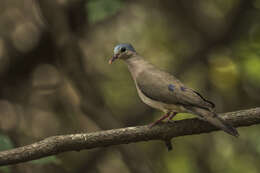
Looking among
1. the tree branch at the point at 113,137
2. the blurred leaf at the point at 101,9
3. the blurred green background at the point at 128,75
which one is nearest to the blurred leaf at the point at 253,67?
the blurred green background at the point at 128,75

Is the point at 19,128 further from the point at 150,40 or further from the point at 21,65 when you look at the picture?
the point at 150,40

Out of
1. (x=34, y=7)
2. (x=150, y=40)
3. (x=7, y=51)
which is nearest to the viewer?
(x=7, y=51)

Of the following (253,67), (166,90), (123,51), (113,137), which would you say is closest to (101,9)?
(123,51)

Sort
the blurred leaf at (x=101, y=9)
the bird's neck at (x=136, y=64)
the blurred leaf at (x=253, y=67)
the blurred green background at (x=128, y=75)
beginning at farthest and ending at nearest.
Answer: the blurred leaf at (x=253, y=67), the blurred green background at (x=128, y=75), the blurred leaf at (x=101, y=9), the bird's neck at (x=136, y=64)

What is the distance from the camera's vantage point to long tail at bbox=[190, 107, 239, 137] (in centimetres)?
411

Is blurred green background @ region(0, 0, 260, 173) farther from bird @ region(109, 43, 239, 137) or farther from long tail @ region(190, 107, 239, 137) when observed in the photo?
long tail @ region(190, 107, 239, 137)

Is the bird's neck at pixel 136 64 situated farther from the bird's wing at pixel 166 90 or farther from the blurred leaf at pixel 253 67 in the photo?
the blurred leaf at pixel 253 67

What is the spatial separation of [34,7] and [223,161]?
4129 mm

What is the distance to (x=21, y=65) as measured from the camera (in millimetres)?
7676

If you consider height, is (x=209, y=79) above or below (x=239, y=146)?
above

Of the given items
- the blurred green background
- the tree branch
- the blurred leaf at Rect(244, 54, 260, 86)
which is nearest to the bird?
the tree branch

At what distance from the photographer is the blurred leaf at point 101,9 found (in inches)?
219

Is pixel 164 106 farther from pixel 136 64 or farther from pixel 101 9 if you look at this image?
pixel 101 9

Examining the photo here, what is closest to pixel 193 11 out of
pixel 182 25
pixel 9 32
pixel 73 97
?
pixel 182 25
